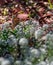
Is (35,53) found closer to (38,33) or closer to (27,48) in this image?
(27,48)

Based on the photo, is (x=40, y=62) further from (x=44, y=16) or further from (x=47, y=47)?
(x=44, y=16)

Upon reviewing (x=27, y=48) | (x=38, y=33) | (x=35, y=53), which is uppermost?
(x=38, y=33)

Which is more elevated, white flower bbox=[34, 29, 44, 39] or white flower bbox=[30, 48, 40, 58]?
white flower bbox=[34, 29, 44, 39]

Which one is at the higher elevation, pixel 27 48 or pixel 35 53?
pixel 27 48

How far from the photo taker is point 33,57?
1.86 meters

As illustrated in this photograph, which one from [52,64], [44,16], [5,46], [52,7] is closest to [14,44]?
[5,46]

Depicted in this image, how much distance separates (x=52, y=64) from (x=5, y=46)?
16.4 inches

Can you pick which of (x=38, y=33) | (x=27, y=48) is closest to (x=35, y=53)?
(x=27, y=48)

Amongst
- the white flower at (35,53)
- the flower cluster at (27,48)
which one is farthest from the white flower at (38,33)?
the white flower at (35,53)

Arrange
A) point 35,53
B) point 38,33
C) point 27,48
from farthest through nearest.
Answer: point 38,33, point 27,48, point 35,53

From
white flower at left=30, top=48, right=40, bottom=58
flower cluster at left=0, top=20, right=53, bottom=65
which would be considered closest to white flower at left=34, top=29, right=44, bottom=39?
flower cluster at left=0, top=20, right=53, bottom=65

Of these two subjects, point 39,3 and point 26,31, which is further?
point 39,3

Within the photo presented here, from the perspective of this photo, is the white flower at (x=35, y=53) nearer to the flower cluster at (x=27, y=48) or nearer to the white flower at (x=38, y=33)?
the flower cluster at (x=27, y=48)

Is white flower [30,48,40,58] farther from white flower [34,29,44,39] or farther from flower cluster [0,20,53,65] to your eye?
white flower [34,29,44,39]
